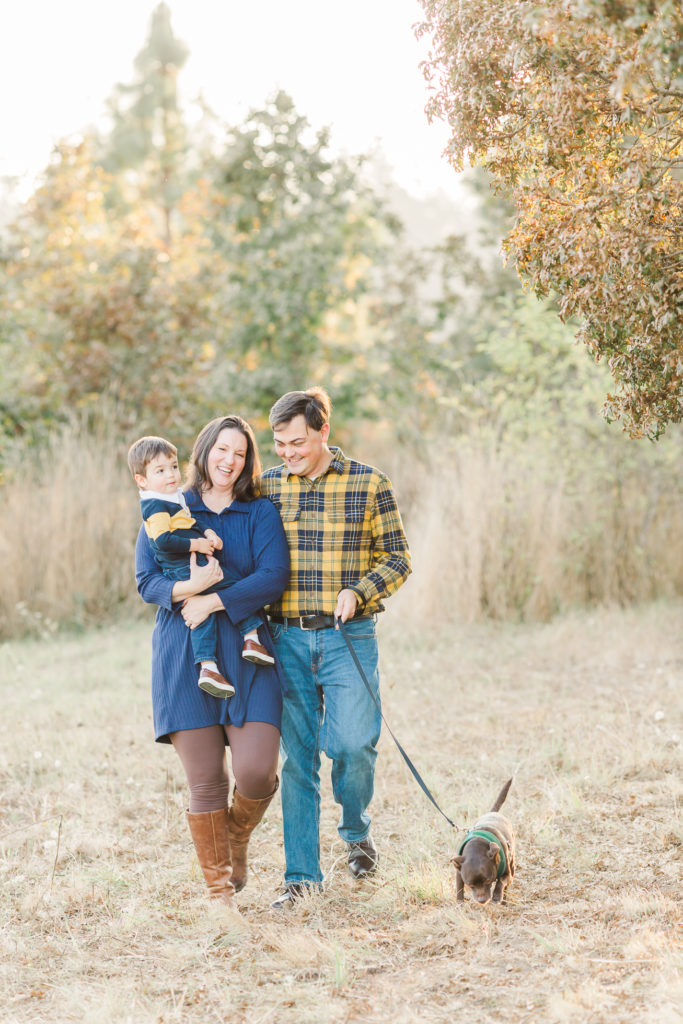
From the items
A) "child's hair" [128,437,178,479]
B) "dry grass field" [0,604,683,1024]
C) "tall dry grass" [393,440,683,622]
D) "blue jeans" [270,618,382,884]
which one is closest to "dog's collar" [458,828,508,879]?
"dry grass field" [0,604,683,1024]

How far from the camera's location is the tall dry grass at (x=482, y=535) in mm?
9977

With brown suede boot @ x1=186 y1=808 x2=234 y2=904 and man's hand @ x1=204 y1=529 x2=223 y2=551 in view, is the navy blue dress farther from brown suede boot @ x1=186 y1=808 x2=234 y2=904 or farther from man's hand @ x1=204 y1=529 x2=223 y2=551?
brown suede boot @ x1=186 y1=808 x2=234 y2=904

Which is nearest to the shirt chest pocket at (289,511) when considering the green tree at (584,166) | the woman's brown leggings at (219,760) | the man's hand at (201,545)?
the man's hand at (201,545)

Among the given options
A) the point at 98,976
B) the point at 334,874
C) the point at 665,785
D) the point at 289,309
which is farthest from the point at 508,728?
the point at 289,309

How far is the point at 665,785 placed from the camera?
526 cm

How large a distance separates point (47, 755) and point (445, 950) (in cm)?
337

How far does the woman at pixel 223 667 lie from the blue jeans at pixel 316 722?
0.13 meters

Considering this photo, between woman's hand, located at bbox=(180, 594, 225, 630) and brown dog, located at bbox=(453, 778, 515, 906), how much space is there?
1.28 metres

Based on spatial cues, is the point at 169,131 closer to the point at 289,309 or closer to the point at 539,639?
the point at 289,309

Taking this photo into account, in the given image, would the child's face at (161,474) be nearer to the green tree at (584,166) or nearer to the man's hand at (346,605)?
the man's hand at (346,605)

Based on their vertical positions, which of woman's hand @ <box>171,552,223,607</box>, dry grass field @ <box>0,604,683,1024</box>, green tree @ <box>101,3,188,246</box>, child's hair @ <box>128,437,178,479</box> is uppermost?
green tree @ <box>101,3,188,246</box>

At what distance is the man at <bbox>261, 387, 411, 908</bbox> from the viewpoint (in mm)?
4023

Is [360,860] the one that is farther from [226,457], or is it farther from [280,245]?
[280,245]

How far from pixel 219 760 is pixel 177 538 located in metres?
0.86
